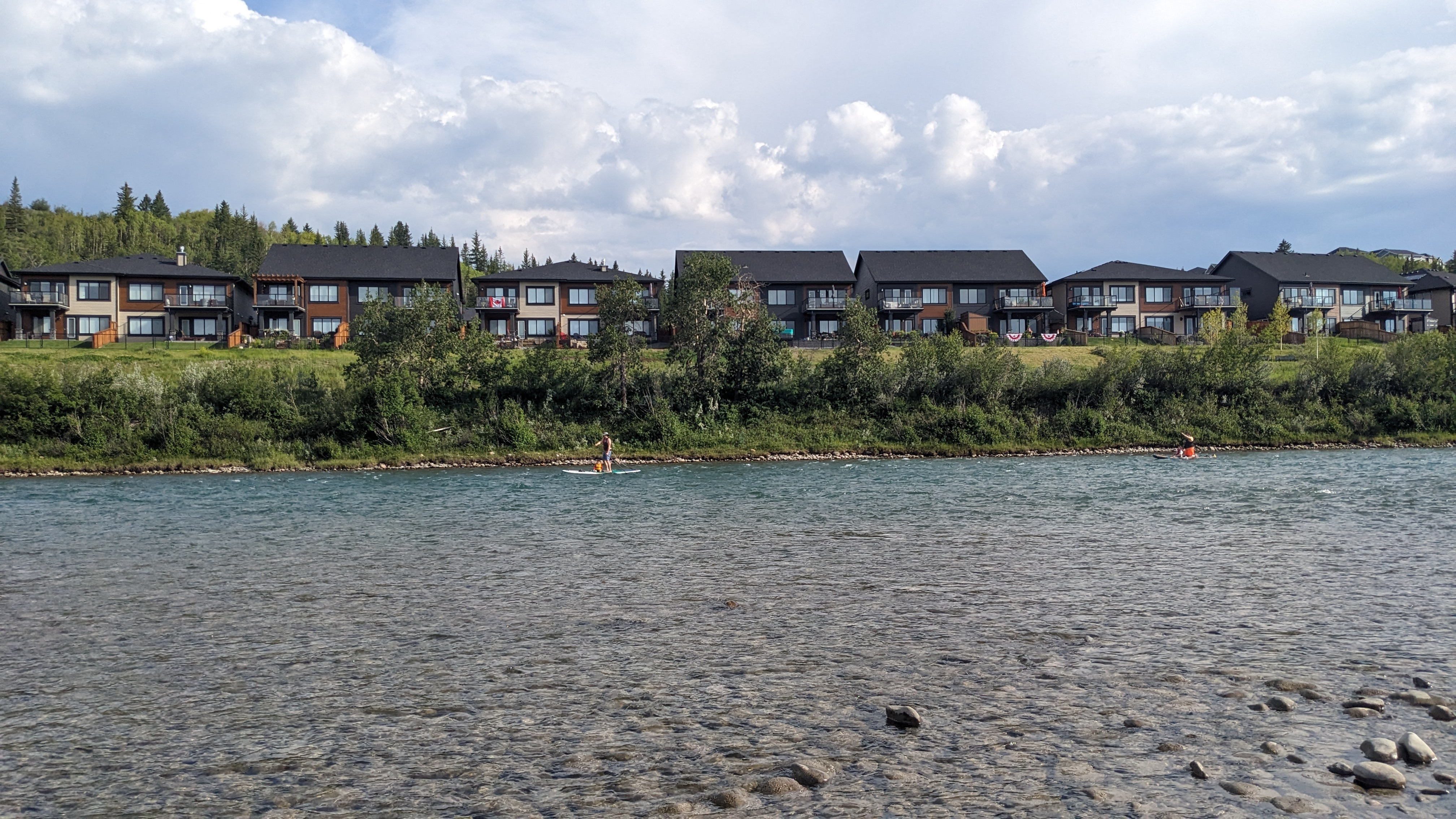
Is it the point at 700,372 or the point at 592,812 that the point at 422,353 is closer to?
the point at 700,372

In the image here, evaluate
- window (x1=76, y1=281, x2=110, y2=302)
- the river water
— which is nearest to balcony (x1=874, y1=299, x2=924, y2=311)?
the river water

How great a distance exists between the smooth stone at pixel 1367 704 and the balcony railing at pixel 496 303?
7568cm

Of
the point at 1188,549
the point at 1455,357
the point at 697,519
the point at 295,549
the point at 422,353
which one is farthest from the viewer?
the point at 1455,357

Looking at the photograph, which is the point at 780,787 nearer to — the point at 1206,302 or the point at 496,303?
the point at 496,303

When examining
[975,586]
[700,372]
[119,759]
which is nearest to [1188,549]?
[975,586]

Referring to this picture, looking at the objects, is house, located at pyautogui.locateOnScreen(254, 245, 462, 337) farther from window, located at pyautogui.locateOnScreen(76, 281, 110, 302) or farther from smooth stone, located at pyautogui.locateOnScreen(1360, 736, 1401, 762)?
smooth stone, located at pyautogui.locateOnScreen(1360, 736, 1401, 762)

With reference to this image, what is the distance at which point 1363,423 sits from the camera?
171 feet

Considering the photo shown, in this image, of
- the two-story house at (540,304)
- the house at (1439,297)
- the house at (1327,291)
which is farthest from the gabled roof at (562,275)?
the house at (1439,297)

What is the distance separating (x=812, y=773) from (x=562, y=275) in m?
77.5

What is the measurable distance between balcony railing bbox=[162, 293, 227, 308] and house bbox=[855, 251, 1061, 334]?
58.7 metres

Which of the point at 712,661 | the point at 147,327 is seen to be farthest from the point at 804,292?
the point at 712,661

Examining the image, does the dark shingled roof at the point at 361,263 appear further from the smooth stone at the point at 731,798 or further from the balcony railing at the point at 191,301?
the smooth stone at the point at 731,798

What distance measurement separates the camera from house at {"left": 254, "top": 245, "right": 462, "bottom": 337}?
7656 cm

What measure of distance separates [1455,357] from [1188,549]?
5220cm
